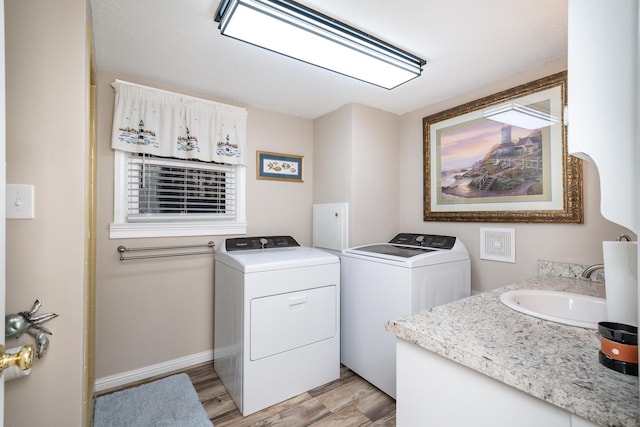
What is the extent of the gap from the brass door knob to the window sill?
154 cm

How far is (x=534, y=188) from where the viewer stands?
1.94m

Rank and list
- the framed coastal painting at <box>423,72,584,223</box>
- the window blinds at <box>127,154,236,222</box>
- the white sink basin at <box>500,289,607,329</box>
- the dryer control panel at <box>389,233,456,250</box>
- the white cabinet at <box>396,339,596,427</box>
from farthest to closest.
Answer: the dryer control panel at <box>389,233,456,250</box>
the window blinds at <box>127,154,236,222</box>
the framed coastal painting at <box>423,72,584,223</box>
the white sink basin at <box>500,289,607,329</box>
the white cabinet at <box>396,339,596,427</box>

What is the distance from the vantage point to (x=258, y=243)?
7.74 feet

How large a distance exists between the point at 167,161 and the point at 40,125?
1154mm

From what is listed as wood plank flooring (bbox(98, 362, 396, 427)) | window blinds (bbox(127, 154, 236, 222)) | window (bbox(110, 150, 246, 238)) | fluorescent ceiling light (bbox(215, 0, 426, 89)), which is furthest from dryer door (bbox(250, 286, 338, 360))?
fluorescent ceiling light (bbox(215, 0, 426, 89))

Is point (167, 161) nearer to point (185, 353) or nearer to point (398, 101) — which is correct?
point (185, 353)

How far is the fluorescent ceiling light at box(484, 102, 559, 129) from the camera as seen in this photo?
6.15 ft

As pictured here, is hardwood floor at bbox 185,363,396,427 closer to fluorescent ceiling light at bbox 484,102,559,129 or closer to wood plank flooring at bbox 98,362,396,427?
wood plank flooring at bbox 98,362,396,427

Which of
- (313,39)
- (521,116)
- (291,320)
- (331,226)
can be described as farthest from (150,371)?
(521,116)

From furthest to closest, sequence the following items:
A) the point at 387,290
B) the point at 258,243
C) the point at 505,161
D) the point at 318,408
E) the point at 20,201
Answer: the point at 258,243 → the point at 505,161 → the point at 387,290 → the point at 318,408 → the point at 20,201

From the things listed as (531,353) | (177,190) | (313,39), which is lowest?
(531,353)

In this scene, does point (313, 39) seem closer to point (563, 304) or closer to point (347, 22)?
point (347, 22)

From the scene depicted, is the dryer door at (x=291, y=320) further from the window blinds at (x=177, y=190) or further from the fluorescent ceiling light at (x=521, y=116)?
the fluorescent ceiling light at (x=521, y=116)

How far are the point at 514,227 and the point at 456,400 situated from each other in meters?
1.64
